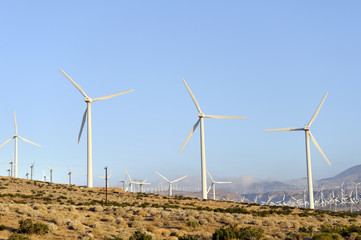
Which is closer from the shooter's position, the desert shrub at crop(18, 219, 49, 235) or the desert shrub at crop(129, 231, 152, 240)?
the desert shrub at crop(129, 231, 152, 240)

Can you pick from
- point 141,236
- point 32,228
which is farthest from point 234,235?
point 32,228

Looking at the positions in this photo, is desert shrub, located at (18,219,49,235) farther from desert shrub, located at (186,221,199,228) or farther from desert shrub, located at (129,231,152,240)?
desert shrub, located at (186,221,199,228)

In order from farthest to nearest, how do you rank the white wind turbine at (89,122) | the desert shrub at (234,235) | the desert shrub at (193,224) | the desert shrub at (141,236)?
the white wind turbine at (89,122)
the desert shrub at (193,224)
the desert shrub at (234,235)
the desert shrub at (141,236)

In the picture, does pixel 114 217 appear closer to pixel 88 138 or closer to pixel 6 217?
pixel 6 217

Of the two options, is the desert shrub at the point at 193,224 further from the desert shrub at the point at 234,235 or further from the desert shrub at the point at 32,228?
the desert shrub at the point at 32,228

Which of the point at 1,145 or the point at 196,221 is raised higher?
the point at 1,145

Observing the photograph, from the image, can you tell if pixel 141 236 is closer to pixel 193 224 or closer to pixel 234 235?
pixel 234 235

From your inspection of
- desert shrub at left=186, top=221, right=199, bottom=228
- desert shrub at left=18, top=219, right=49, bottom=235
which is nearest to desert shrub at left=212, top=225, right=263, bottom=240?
desert shrub at left=186, top=221, right=199, bottom=228

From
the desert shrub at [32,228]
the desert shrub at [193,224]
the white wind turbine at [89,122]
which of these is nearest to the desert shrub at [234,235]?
the desert shrub at [193,224]

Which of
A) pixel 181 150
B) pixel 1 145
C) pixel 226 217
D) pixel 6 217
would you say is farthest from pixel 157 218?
pixel 1 145

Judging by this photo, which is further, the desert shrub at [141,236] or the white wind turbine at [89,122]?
the white wind turbine at [89,122]

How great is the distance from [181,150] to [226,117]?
1584 centimetres

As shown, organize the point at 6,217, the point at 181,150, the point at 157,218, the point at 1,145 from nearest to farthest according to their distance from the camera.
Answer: the point at 6,217
the point at 157,218
the point at 181,150
the point at 1,145

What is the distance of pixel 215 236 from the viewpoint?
3178cm
